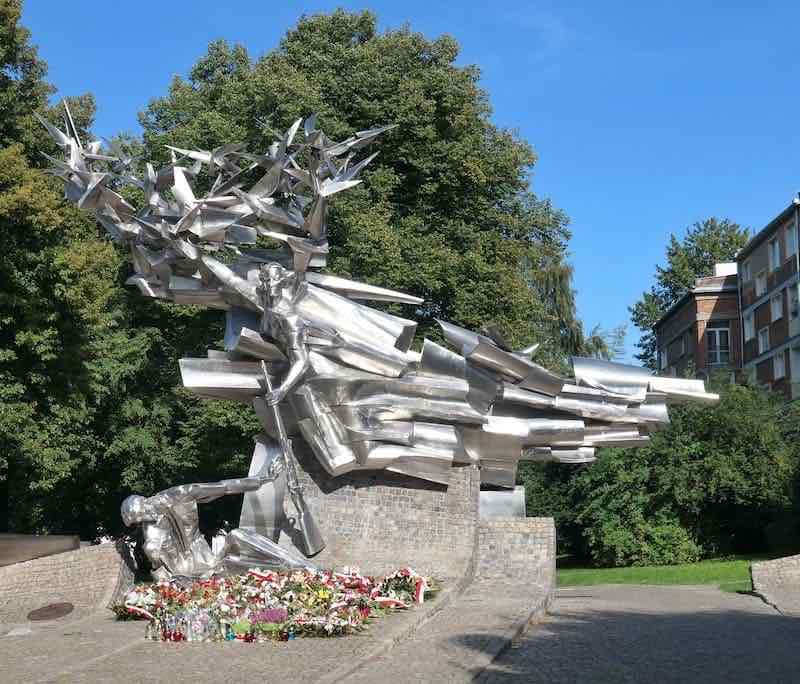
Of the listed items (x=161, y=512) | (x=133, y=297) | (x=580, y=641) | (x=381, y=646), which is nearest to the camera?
(x=381, y=646)

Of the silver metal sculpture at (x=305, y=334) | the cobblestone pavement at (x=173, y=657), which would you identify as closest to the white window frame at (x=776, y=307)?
the silver metal sculpture at (x=305, y=334)

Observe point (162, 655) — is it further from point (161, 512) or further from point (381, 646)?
point (161, 512)

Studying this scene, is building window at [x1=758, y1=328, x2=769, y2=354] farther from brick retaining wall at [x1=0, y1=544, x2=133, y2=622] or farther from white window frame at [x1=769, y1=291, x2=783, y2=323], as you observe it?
brick retaining wall at [x1=0, y1=544, x2=133, y2=622]

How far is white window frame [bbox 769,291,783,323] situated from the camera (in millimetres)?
40469

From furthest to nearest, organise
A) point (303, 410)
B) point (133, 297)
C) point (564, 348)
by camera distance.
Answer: point (564, 348) < point (133, 297) < point (303, 410)

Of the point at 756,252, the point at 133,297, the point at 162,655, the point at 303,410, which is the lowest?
the point at 162,655

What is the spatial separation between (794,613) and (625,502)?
13390 millimetres

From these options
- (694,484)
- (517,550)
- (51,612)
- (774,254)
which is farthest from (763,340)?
(51,612)

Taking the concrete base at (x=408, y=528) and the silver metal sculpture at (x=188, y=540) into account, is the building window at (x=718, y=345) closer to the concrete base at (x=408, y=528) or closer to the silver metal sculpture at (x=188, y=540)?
the concrete base at (x=408, y=528)

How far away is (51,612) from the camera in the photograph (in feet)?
50.9

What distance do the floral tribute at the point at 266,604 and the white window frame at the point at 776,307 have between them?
97.2ft

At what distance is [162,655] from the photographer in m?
10.9

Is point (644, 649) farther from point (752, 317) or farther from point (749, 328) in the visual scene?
point (749, 328)

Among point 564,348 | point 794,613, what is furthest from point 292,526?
point 564,348
